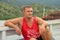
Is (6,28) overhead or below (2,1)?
below

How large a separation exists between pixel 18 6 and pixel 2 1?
253 millimetres

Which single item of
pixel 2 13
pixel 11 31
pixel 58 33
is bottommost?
pixel 58 33

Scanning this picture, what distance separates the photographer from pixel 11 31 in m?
2.27

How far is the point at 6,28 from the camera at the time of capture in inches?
85.7

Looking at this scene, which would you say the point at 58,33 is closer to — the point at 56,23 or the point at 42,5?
the point at 56,23

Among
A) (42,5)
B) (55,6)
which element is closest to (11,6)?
(42,5)

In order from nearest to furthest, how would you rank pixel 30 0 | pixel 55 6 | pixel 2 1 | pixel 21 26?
pixel 21 26, pixel 2 1, pixel 30 0, pixel 55 6

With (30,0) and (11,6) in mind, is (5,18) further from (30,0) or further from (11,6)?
(30,0)

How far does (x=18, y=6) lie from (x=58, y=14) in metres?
0.74

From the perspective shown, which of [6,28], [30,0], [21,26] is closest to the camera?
[6,28]

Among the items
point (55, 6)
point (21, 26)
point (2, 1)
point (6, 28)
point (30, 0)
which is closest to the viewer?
point (6, 28)

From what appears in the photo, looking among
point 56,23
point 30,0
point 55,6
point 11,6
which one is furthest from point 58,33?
point 11,6

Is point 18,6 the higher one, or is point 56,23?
point 18,6

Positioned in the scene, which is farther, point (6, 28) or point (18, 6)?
point (18, 6)
